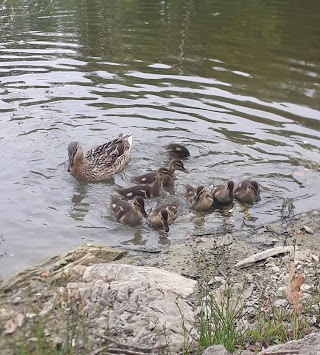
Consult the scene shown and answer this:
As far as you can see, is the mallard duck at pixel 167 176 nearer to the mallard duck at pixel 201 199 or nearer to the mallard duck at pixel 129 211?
the mallard duck at pixel 201 199

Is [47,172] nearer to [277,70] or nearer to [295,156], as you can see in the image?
[295,156]

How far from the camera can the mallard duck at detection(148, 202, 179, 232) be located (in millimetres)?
7031

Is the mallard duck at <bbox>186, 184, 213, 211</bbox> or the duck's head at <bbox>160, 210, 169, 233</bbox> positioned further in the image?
the mallard duck at <bbox>186, 184, 213, 211</bbox>

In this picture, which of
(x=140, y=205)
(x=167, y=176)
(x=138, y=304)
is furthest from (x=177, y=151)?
(x=138, y=304)

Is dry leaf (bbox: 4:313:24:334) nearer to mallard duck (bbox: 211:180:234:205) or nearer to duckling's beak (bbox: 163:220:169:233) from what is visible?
duckling's beak (bbox: 163:220:169:233)

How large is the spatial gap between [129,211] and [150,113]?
3.79 meters

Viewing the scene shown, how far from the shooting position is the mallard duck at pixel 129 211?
23.9 ft

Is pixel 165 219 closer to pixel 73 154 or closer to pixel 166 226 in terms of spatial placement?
pixel 166 226

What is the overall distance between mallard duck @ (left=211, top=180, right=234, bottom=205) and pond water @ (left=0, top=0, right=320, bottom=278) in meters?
0.15

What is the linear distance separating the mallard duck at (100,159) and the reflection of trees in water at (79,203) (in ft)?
0.67

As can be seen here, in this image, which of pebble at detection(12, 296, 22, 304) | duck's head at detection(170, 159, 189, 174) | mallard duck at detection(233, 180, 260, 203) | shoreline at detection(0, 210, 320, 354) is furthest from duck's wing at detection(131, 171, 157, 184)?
pebble at detection(12, 296, 22, 304)

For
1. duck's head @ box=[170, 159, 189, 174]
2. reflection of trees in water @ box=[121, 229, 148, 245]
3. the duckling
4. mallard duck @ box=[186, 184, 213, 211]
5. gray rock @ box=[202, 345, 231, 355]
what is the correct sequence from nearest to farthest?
1. gray rock @ box=[202, 345, 231, 355]
2. reflection of trees in water @ box=[121, 229, 148, 245]
3. mallard duck @ box=[186, 184, 213, 211]
4. duck's head @ box=[170, 159, 189, 174]
5. the duckling

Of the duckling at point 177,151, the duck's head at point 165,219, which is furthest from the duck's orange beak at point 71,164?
the duck's head at point 165,219

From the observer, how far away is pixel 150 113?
10.8 metres
